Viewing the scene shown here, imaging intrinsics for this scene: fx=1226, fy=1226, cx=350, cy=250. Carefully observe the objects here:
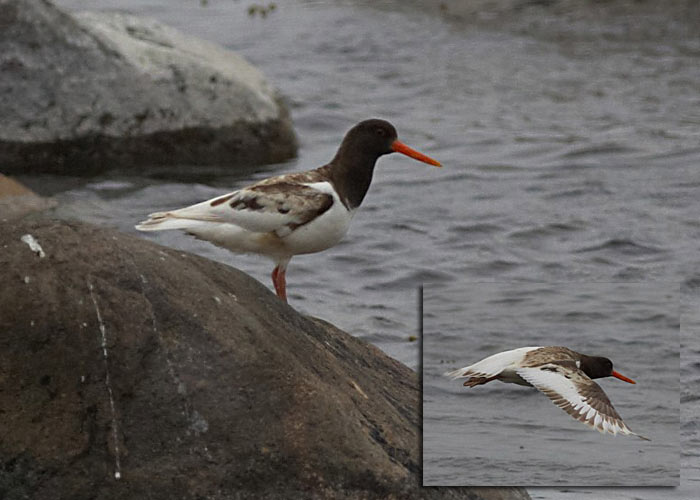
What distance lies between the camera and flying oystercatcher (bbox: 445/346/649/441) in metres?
4.17

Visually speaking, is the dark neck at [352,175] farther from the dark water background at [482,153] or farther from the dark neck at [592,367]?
the dark neck at [592,367]

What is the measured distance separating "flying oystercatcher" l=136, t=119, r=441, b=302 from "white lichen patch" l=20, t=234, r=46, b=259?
1256 mm

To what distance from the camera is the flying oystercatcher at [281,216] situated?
5.91 metres

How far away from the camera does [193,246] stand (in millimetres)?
9594

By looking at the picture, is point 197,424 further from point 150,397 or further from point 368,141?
point 368,141

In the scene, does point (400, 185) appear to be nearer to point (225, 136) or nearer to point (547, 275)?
point (225, 136)

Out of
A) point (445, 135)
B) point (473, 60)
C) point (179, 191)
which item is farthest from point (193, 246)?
point (473, 60)

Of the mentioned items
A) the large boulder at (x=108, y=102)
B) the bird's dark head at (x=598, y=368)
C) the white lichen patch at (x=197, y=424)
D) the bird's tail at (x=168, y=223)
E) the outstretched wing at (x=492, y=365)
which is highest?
the outstretched wing at (x=492, y=365)

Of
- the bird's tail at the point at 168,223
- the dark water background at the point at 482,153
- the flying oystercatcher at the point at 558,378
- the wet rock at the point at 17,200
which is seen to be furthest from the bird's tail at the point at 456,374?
the wet rock at the point at 17,200

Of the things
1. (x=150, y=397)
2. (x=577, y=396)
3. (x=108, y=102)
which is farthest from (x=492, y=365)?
(x=108, y=102)

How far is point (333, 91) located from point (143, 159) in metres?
4.14

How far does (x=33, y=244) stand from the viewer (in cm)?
463

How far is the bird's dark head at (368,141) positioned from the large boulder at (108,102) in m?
5.25

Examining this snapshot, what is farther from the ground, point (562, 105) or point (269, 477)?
point (269, 477)
